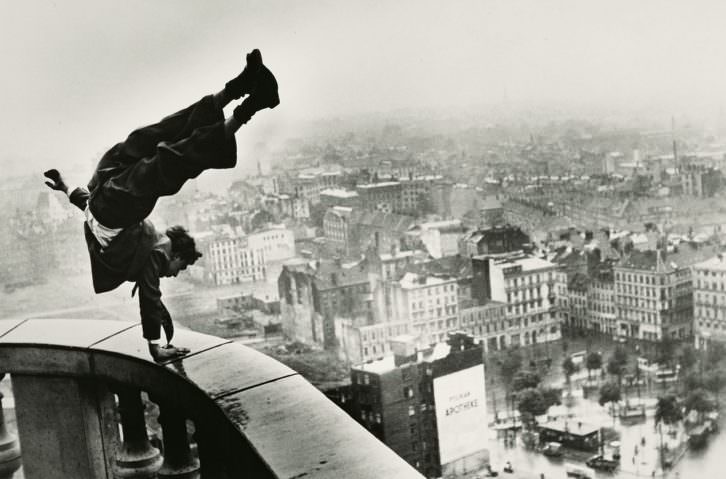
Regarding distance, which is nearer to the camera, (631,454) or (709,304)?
(631,454)

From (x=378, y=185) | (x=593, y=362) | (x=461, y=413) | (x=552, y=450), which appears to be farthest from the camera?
(x=593, y=362)

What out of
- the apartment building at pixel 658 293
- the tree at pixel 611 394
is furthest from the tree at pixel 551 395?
the apartment building at pixel 658 293

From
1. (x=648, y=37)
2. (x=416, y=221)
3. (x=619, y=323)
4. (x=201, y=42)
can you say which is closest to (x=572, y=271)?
(x=619, y=323)

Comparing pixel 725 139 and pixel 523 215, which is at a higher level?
pixel 725 139

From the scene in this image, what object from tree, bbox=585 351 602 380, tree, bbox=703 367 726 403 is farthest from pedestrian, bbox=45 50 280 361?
tree, bbox=703 367 726 403

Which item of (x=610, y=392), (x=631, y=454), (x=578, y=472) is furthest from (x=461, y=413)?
(x=631, y=454)

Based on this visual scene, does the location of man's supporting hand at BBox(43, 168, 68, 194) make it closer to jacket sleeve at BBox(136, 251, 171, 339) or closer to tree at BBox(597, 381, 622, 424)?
jacket sleeve at BBox(136, 251, 171, 339)

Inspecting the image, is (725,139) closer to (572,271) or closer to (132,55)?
(572,271)

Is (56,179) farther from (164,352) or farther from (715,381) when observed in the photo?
(715,381)
